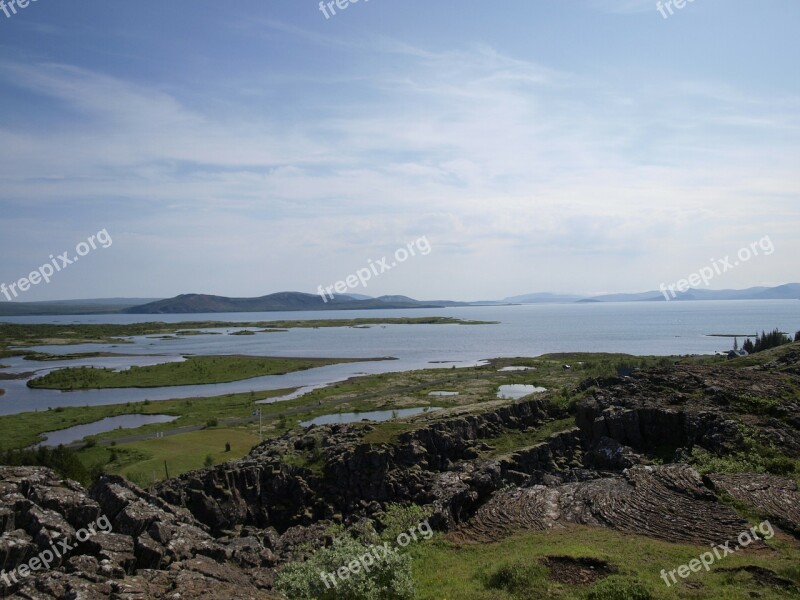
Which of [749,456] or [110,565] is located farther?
[749,456]

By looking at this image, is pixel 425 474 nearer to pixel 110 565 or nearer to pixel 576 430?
pixel 576 430

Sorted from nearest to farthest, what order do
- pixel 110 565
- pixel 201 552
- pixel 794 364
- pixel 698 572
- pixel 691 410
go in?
pixel 110 565
pixel 698 572
pixel 201 552
pixel 691 410
pixel 794 364

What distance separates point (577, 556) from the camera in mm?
21734

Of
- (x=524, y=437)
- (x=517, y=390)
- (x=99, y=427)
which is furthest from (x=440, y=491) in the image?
(x=517, y=390)

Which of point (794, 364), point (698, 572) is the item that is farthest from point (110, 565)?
point (794, 364)

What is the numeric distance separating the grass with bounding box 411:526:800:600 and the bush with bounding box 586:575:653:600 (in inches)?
1.4

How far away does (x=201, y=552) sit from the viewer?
78.0 ft

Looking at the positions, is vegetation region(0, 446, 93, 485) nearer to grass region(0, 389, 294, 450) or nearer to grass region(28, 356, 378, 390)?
grass region(0, 389, 294, 450)

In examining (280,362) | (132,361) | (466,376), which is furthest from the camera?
(132,361)

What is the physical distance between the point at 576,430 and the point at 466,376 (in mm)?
68442

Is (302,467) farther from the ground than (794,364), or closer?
closer

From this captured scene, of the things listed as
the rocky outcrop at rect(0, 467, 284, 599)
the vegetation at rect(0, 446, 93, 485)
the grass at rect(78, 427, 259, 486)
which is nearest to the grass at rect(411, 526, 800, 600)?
the rocky outcrop at rect(0, 467, 284, 599)

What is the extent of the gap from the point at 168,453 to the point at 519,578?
4824cm

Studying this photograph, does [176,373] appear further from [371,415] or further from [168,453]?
[168,453]
